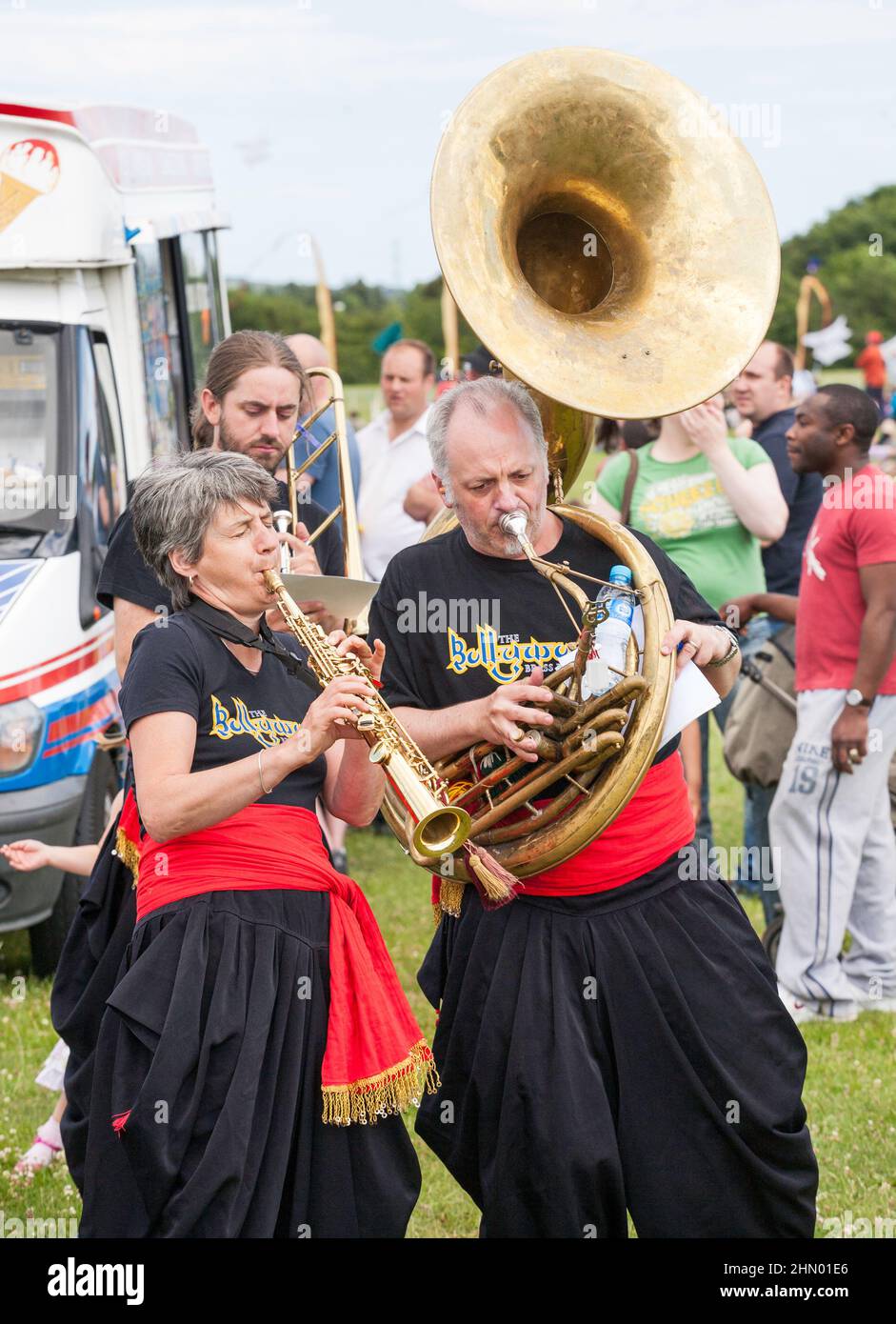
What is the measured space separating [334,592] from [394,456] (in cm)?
422

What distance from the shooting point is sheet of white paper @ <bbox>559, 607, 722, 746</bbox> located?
3.17 m

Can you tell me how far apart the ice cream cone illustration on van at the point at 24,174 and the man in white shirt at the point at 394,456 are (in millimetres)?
2025

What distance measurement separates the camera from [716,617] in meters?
3.41

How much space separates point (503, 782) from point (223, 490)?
804 millimetres

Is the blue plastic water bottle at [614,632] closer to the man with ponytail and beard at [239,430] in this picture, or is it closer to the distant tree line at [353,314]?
the man with ponytail and beard at [239,430]

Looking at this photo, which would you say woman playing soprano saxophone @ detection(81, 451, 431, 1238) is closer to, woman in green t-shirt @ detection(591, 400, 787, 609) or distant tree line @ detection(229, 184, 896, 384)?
woman in green t-shirt @ detection(591, 400, 787, 609)

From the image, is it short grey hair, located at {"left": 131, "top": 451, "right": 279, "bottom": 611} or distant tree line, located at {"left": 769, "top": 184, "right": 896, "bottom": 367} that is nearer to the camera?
short grey hair, located at {"left": 131, "top": 451, "right": 279, "bottom": 611}

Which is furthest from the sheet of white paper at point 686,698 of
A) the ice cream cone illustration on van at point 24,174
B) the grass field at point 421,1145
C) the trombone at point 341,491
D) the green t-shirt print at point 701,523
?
the ice cream cone illustration on van at point 24,174

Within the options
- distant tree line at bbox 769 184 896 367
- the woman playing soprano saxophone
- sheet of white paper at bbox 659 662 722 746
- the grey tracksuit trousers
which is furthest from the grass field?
distant tree line at bbox 769 184 896 367

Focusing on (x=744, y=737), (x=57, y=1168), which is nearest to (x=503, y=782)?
(x=57, y=1168)

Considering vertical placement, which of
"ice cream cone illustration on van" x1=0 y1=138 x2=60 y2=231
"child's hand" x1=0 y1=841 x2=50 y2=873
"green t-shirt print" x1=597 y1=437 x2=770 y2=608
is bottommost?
"child's hand" x1=0 y1=841 x2=50 y2=873

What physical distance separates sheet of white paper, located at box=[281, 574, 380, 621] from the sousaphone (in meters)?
0.56

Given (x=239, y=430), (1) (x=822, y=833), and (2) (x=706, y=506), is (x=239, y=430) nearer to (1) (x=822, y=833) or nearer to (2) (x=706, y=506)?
(1) (x=822, y=833)
